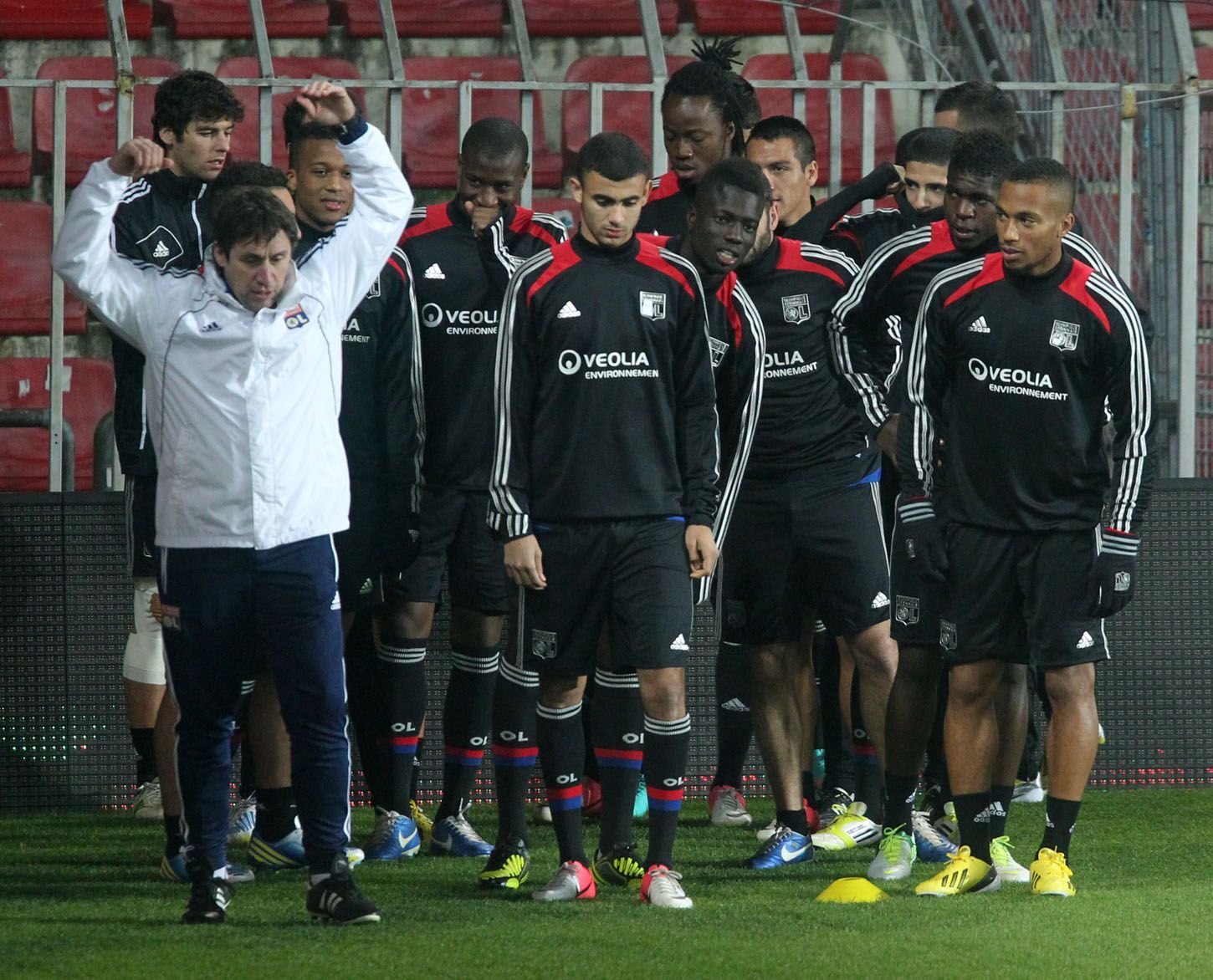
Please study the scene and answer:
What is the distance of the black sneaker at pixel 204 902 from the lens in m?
4.55

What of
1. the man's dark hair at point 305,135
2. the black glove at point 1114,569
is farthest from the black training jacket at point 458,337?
the black glove at point 1114,569

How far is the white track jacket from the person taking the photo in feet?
14.4

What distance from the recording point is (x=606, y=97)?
891cm

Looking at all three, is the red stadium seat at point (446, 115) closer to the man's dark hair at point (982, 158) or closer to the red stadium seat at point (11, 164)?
the red stadium seat at point (11, 164)

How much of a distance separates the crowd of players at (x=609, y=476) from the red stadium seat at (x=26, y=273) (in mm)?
2594

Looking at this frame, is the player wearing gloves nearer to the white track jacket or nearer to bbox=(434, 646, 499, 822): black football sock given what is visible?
bbox=(434, 646, 499, 822): black football sock

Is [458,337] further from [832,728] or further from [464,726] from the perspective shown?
[832,728]

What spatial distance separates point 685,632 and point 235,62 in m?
5.56

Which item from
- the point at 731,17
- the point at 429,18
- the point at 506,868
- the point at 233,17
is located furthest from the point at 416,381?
the point at 731,17

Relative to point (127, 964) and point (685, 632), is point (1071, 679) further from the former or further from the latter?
point (127, 964)

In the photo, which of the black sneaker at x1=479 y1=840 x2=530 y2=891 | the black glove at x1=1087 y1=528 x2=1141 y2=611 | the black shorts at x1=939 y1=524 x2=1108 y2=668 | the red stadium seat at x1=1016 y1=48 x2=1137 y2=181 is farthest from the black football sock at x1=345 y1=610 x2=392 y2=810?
the red stadium seat at x1=1016 y1=48 x2=1137 y2=181

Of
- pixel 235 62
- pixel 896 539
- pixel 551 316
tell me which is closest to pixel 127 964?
pixel 551 316

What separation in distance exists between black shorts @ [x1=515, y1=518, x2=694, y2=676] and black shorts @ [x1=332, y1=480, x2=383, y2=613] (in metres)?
0.82

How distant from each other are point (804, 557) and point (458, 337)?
127 cm
